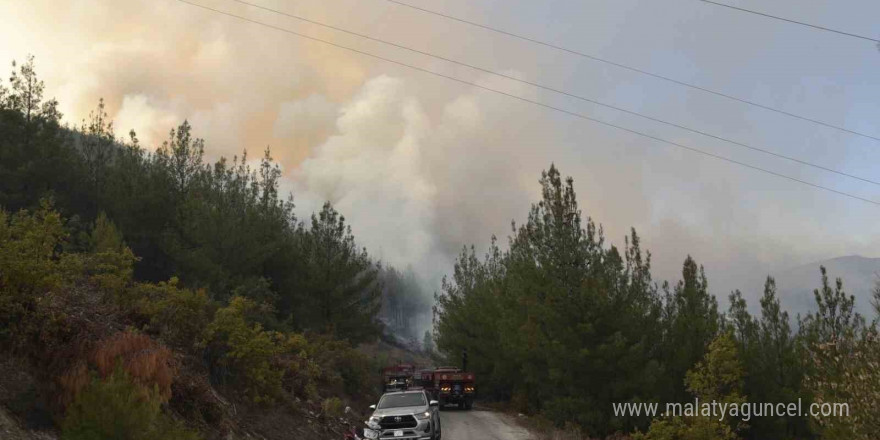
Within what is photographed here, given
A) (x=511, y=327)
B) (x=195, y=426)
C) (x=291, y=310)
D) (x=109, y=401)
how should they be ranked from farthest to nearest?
1. (x=291, y=310)
2. (x=511, y=327)
3. (x=195, y=426)
4. (x=109, y=401)

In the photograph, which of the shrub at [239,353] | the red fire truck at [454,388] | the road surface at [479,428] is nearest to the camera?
the shrub at [239,353]

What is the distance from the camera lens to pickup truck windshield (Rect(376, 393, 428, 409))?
18484mm

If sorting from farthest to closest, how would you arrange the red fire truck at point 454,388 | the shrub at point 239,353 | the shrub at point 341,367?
the red fire truck at point 454,388
the shrub at point 341,367
the shrub at point 239,353

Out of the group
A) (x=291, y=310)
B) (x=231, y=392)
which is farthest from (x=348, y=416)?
(x=291, y=310)

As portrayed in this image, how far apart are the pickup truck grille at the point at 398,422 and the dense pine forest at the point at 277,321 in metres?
3.75

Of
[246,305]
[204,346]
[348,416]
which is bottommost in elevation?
[348,416]

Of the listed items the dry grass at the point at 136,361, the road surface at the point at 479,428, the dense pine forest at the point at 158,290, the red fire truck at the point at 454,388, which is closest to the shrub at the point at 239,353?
the dense pine forest at the point at 158,290

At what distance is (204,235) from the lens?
37.2 m

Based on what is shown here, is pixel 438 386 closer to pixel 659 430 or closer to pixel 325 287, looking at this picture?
pixel 325 287

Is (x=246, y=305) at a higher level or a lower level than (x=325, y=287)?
lower

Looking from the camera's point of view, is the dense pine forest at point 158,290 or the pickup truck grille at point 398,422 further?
the pickup truck grille at point 398,422

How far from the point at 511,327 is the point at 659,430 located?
18.4 m

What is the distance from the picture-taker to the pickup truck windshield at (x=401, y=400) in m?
18.5

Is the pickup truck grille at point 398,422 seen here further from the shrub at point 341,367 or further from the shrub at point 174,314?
the shrub at point 341,367
